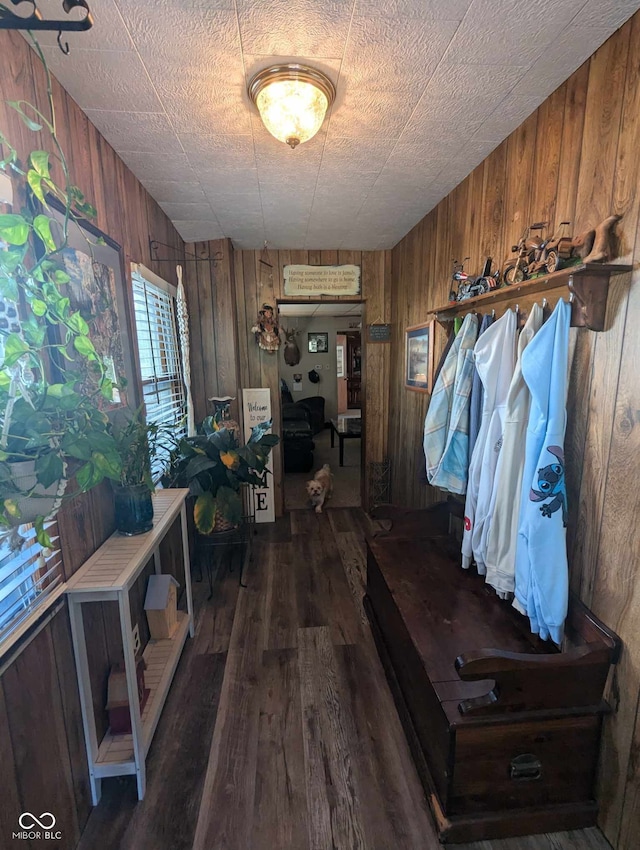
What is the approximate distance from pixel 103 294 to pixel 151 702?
164 cm

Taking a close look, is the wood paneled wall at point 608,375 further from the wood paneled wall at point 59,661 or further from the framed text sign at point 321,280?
the framed text sign at point 321,280

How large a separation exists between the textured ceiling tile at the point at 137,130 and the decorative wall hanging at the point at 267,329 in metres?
1.68

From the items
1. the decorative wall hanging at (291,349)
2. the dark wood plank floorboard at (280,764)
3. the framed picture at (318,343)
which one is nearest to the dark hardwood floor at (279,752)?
the dark wood plank floorboard at (280,764)

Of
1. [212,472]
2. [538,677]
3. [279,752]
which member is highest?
[212,472]

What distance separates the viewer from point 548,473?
126cm

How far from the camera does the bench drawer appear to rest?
1.20 meters

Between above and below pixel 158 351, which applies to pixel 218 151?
above

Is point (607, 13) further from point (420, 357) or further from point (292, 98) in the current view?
point (420, 357)

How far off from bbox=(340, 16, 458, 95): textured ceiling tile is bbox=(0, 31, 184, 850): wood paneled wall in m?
0.96

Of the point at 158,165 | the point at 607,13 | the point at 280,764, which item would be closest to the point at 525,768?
the point at 280,764

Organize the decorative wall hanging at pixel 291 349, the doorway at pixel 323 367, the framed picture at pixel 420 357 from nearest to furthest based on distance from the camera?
the framed picture at pixel 420 357, the doorway at pixel 323 367, the decorative wall hanging at pixel 291 349

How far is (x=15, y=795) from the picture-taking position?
38.8 inches

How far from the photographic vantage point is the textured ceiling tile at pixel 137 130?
Answer: 151 cm

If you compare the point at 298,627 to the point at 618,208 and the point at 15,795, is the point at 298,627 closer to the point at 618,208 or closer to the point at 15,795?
the point at 15,795
